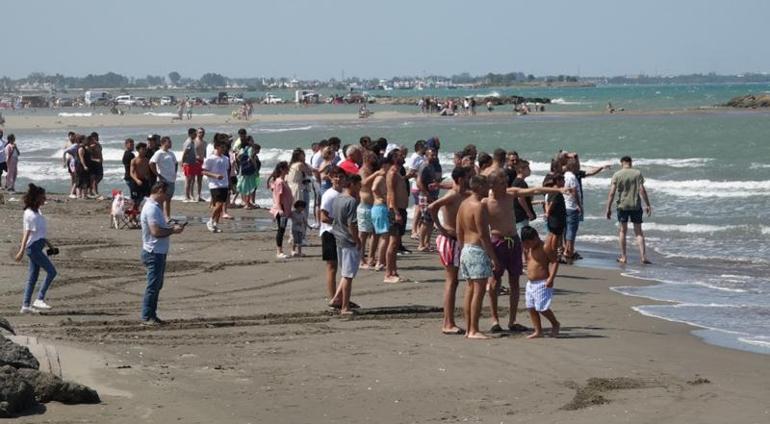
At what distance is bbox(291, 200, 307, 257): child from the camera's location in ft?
55.0

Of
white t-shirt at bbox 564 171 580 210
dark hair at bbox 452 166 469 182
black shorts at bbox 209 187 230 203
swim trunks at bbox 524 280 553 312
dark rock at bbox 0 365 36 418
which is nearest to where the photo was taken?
dark rock at bbox 0 365 36 418

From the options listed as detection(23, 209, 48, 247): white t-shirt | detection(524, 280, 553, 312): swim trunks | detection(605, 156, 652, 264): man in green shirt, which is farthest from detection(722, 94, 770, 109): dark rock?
detection(23, 209, 48, 247): white t-shirt

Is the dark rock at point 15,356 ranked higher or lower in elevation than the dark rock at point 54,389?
higher

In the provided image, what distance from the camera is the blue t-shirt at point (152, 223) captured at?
12.0m

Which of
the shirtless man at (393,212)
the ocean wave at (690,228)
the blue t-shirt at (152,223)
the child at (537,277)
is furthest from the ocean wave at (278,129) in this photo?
the child at (537,277)

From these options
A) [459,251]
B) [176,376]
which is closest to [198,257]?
[459,251]

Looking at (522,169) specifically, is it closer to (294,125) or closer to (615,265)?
(615,265)

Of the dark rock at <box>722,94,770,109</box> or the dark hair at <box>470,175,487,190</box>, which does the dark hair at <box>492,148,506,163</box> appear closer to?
the dark hair at <box>470,175,487,190</box>

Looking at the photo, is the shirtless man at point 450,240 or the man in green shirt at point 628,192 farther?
the man in green shirt at point 628,192

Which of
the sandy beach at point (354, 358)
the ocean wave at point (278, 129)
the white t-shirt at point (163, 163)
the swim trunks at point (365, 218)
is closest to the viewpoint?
the sandy beach at point (354, 358)

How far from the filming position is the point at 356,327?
1225 cm

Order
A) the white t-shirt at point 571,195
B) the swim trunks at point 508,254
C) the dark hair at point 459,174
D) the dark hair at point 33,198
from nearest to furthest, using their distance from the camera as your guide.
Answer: the swim trunks at point 508,254 → the dark hair at point 459,174 → the dark hair at point 33,198 → the white t-shirt at point 571,195

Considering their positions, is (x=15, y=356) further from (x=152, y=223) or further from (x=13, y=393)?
(x=152, y=223)

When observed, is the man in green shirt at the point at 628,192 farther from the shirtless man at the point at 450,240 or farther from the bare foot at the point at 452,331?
the bare foot at the point at 452,331
